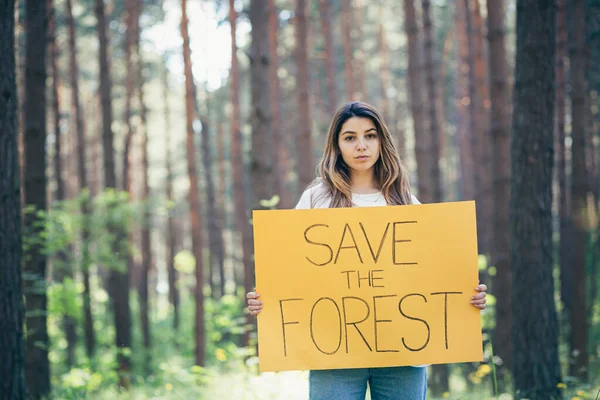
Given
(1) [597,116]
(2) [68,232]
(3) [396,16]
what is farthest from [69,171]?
(1) [597,116]

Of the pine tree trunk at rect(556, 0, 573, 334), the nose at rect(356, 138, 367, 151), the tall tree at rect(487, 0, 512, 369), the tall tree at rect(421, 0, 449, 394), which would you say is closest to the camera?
the nose at rect(356, 138, 367, 151)

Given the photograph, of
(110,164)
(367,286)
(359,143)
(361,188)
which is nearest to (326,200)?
(361,188)

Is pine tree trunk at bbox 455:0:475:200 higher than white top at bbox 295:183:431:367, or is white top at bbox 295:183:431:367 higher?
pine tree trunk at bbox 455:0:475:200

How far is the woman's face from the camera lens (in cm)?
313

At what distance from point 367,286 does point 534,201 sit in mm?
2820

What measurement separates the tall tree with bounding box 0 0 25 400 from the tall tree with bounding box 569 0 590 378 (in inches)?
338

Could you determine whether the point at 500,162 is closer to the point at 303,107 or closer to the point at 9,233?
the point at 303,107

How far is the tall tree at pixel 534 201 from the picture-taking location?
17.0 feet

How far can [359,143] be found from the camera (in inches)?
123

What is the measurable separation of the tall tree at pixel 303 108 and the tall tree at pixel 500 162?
3379mm

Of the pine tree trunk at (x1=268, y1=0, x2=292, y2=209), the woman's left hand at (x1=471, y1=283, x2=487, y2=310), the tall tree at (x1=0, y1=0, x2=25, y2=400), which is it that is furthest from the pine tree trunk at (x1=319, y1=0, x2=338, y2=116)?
the woman's left hand at (x1=471, y1=283, x2=487, y2=310)

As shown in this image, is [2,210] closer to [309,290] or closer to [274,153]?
[309,290]

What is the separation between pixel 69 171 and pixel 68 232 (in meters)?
18.9

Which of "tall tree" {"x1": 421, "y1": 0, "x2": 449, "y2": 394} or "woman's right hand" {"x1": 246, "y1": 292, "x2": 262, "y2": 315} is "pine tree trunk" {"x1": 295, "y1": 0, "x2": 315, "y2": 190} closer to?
"tall tree" {"x1": 421, "y1": 0, "x2": 449, "y2": 394}
